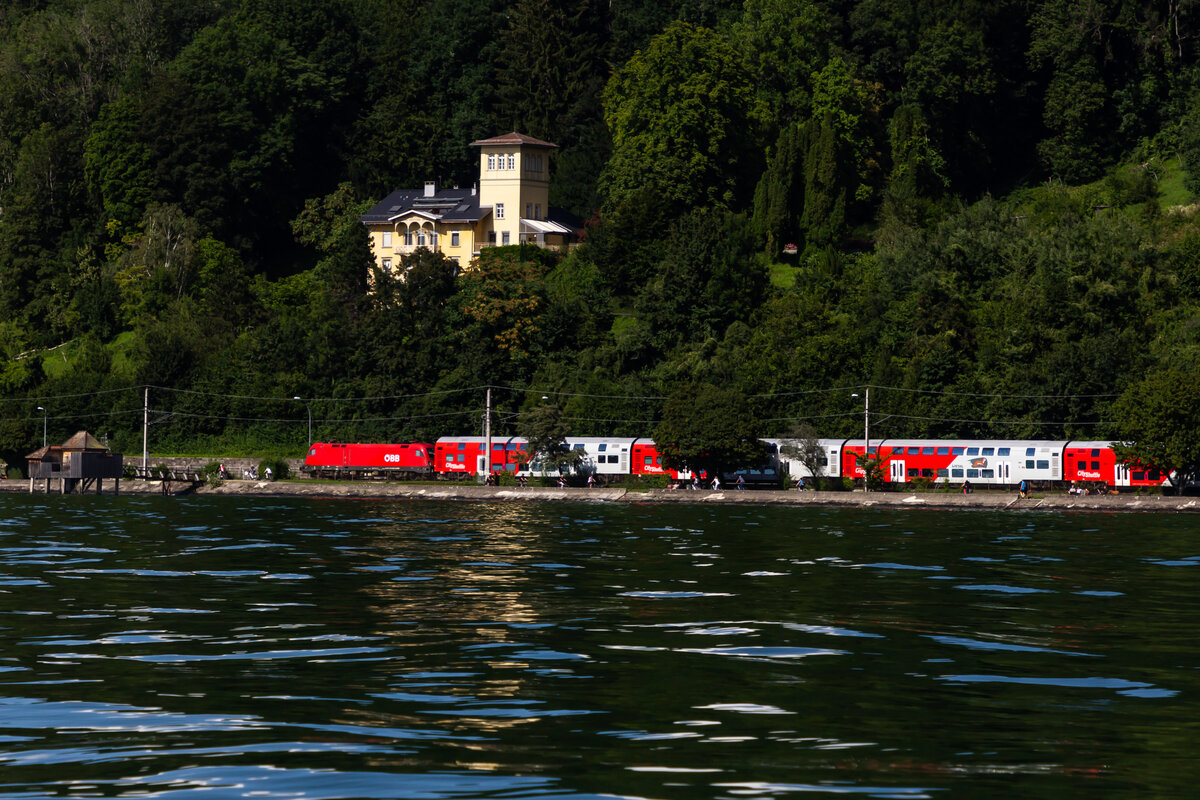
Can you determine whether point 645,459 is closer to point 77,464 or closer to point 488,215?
point 77,464

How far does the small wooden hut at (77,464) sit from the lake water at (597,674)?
63138 mm

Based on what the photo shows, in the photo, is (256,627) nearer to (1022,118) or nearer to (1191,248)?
(1191,248)

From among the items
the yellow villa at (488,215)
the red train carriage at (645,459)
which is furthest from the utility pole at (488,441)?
the yellow villa at (488,215)

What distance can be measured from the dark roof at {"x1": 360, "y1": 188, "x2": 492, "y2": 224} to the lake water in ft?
320

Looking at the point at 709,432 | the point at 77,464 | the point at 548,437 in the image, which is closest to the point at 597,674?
the point at 709,432

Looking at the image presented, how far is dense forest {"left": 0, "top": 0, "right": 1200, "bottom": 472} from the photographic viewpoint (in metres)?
101

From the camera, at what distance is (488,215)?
460 ft

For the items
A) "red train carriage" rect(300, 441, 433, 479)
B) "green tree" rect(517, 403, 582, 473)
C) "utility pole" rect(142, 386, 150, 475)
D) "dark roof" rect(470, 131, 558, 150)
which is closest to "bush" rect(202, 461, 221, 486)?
"utility pole" rect(142, 386, 150, 475)

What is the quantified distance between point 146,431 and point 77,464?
440 inches

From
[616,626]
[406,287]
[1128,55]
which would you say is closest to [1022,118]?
[1128,55]

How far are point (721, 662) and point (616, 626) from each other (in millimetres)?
4711

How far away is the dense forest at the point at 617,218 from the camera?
3989 inches

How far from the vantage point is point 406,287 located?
11981cm

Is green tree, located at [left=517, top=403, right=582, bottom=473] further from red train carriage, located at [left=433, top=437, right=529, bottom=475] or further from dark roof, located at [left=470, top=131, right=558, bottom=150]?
dark roof, located at [left=470, top=131, right=558, bottom=150]
